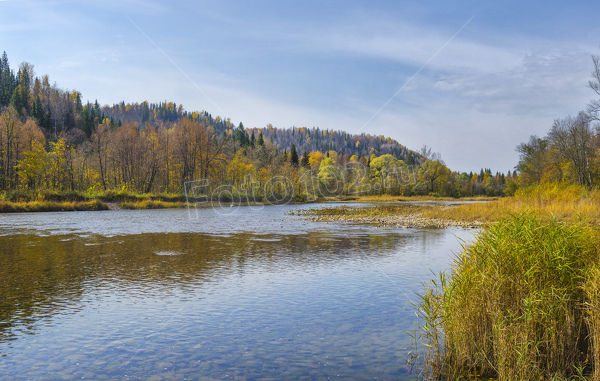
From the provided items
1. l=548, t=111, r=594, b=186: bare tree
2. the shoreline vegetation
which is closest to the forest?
l=548, t=111, r=594, b=186: bare tree

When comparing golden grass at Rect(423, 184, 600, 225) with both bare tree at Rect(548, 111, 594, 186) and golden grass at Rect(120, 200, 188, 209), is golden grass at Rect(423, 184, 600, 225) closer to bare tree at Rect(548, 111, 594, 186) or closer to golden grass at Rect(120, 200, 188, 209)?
bare tree at Rect(548, 111, 594, 186)

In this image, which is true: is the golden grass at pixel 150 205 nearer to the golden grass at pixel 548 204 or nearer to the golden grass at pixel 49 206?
the golden grass at pixel 49 206

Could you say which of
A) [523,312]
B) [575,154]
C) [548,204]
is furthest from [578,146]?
[523,312]

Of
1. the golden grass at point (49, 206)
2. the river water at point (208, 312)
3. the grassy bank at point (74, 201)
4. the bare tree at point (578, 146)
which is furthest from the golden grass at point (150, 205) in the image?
the bare tree at point (578, 146)

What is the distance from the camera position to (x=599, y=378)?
20.6ft

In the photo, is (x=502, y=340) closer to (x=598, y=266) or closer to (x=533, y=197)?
(x=598, y=266)

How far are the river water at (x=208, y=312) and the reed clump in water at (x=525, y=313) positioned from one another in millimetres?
1128

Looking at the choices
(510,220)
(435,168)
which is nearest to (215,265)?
(510,220)

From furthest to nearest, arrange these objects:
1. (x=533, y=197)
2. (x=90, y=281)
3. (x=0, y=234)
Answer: (x=533, y=197) < (x=0, y=234) < (x=90, y=281)

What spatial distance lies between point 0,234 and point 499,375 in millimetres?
31353

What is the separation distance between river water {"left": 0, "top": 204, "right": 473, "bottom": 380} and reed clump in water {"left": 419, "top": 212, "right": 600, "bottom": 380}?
1128mm

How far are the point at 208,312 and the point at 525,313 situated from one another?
24.2 feet

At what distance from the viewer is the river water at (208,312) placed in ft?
24.7

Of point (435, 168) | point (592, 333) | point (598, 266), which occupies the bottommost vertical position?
point (592, 333)
